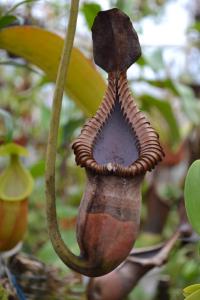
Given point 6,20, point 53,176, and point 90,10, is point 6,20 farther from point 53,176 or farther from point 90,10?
point 53,176

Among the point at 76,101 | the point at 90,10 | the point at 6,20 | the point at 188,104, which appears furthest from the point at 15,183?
the point at 188,104

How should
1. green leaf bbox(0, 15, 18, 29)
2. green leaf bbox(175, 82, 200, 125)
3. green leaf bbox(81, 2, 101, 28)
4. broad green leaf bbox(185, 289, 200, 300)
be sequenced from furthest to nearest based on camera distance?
green leaf bbox(175, 82, 200, 125) → green leaf bbox(81, 2, 101, 28) → green leaf bbox(0, 15, 18, 29) → broad green leaf bbox(185, 289, 200, 300)

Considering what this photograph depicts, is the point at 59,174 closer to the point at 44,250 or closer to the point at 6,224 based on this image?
the point at 44,250

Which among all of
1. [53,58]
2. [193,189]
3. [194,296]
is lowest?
[194,296]

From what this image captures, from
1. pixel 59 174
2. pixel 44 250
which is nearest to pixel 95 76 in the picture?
pixel 44 250

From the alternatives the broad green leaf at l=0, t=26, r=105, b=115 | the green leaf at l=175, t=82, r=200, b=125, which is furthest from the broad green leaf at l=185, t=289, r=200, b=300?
the green leaf at l=175, t=82, r=200, b=125

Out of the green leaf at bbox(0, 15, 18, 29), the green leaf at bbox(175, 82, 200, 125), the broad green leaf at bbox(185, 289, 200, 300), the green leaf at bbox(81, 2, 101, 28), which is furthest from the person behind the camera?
the green leaf at bbox(175, 82, 200, 125)

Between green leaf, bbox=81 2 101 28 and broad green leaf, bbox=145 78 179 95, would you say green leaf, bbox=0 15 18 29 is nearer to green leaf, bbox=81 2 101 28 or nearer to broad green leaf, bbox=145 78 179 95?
green leaf, bbox=81 2 101 28
